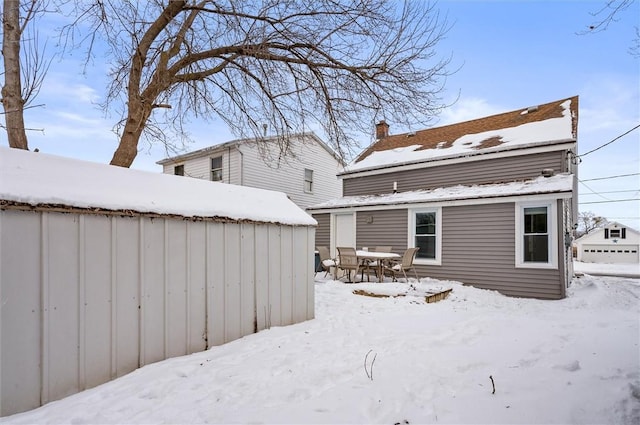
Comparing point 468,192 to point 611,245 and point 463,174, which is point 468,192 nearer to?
point 463,174

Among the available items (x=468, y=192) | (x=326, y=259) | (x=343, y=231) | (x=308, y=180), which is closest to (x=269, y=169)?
(x=308, y=180)

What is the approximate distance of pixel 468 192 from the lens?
10.0m

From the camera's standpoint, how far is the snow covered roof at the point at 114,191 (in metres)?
2.71

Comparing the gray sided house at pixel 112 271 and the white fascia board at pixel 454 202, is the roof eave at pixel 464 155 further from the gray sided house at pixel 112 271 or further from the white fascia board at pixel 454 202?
the gray sided house at pixel 112 271

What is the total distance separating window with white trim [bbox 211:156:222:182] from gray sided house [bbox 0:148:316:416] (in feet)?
36.6

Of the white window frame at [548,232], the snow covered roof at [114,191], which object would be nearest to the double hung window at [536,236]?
the white window frame at [548,232]

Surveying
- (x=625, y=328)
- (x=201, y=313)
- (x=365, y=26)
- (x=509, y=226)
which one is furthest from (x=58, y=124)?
(x=509, y=226)

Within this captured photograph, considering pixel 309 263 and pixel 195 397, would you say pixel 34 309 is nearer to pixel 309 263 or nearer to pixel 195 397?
pixel 195 397

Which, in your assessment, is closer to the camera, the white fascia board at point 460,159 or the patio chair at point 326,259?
the white fascia board at point 460,159

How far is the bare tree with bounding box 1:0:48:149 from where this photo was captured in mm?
5074

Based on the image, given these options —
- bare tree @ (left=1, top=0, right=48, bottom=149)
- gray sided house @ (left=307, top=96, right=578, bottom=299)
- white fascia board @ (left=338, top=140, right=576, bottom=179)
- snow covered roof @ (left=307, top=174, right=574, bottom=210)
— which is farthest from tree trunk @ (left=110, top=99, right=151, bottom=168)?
white fascia board @ (left=338, top=140, right=576, bottom=179)

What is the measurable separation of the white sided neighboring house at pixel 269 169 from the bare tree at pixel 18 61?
7.66 meters

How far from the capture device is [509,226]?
9195 mm

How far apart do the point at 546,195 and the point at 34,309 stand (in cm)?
960
